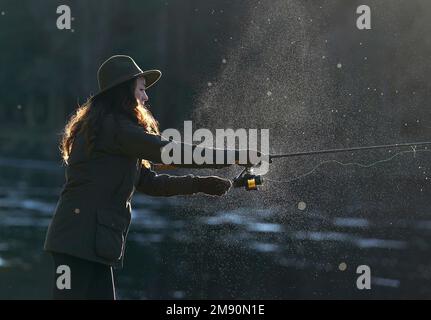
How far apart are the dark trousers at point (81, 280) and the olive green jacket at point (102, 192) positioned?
5 centimetres

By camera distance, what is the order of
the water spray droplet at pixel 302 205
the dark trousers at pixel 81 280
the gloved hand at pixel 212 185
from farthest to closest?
the water spray droplet at pixel 302 205, the gloved hand at pixel 212 185, the dark trousers at pixel 81 280

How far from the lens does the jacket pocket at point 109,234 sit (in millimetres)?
6172

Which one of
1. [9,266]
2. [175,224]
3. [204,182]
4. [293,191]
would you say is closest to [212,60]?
[293,191]

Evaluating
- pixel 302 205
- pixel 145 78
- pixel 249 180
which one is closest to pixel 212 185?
pixel 249 180

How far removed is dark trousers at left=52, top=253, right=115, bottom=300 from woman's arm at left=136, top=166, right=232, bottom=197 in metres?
0.80

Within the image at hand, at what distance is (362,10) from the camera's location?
28859 mm

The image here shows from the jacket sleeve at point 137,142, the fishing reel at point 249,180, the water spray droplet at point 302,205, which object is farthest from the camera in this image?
the water spray droplet at point 302,205

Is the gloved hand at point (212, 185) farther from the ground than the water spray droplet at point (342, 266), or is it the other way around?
the water spray droplet at point (342, 266)

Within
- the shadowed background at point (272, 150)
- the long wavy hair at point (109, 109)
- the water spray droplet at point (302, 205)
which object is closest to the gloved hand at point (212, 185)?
the long wavy hair at point (109, 109)

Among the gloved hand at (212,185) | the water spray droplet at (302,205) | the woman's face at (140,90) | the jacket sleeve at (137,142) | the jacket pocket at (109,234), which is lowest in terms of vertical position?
the jacket pocket at (109,234)

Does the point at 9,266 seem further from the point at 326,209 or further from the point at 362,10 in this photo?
the point at 362,10

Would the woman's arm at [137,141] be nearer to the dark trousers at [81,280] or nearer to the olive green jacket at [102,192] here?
the olive green jacket at [102,192]

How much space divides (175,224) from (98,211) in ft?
34.4

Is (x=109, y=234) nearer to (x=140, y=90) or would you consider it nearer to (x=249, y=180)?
(x=140, y=90)
